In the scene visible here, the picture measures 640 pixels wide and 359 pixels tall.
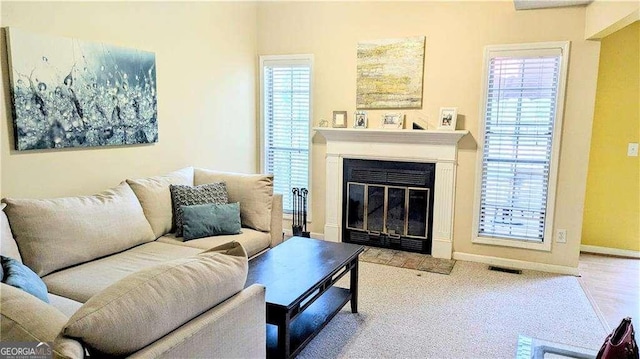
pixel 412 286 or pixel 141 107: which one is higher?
pixel 141 107

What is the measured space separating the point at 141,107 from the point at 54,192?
37.5 inches

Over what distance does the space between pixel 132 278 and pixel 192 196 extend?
6.86 ft

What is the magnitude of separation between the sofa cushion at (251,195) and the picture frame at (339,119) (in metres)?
1.23

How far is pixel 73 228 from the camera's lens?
2482mm

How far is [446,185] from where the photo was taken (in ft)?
13.7

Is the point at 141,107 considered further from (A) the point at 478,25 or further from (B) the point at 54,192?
(A) the point at 478,25

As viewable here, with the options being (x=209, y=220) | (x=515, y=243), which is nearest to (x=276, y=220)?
(x=209, y=220)

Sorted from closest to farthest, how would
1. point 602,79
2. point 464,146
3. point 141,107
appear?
point 141,107, point 464,146, point 602,79

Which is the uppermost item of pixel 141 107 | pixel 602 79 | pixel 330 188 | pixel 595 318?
pixel 602 79

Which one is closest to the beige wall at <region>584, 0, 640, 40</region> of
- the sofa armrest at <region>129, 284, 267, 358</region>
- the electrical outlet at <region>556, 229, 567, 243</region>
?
the electrical outlet at <region>556, 229, 567, 243</region>

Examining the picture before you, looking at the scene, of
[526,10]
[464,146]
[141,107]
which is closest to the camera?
[141,107]

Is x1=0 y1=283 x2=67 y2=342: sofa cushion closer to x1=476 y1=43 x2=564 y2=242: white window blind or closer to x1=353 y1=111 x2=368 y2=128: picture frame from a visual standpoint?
x1=353 y1=111 x2=368 y2=128: picture frame

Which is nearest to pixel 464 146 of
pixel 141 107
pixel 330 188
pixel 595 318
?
pixel 330 188

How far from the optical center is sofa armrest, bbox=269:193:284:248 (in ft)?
11.7
